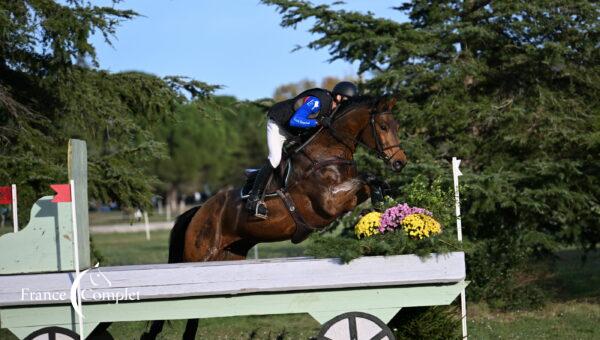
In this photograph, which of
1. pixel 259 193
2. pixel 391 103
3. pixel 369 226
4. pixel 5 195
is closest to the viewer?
pixel 369 226

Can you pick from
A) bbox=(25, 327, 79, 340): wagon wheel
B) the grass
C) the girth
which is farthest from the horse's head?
bbox=(25, 327, 79, 340): wagon wheel

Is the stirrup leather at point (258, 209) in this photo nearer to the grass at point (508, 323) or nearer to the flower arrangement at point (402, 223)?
the flower arrangement at point (402, 223)

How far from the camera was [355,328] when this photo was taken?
6023mm

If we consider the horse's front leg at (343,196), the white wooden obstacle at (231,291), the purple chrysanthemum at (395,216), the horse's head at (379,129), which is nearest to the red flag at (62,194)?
the white wooden obstacle at (231,291)

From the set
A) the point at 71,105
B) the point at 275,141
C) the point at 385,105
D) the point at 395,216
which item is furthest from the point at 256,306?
the point at 71,105

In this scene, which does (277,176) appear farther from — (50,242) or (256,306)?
(50,242)

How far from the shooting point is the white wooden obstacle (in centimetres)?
596

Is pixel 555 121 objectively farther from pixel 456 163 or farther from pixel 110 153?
pixel 110 153

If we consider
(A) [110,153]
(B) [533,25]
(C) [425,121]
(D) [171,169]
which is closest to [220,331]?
(A) [110,153]

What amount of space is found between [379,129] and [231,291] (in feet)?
7.22

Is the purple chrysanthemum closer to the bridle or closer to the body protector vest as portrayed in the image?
the bridle

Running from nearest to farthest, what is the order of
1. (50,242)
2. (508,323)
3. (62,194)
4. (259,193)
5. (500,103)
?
(62,194) < (50,242) < (259,193) < (508,323) < (500,103)

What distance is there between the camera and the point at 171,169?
63.1m

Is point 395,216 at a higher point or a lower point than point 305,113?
lower
